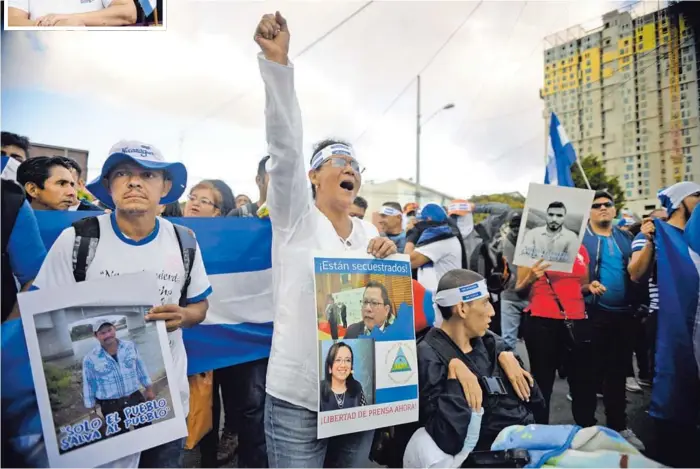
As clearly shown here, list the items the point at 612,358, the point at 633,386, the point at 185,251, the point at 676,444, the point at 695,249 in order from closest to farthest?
the point at 185,251 < the point at 676,444 < the point at 695,249 < the point at 612,358 < the point at 633,386

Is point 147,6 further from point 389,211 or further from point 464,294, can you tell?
point 389,211

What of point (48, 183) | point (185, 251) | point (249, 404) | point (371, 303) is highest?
point (48, 183)

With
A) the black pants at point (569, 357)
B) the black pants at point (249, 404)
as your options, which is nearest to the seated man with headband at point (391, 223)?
the black pants at point (569, 357)

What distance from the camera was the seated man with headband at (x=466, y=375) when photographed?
1.77m

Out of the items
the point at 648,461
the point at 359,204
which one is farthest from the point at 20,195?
the point at 648,461

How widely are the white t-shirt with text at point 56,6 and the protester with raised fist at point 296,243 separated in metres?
0.61

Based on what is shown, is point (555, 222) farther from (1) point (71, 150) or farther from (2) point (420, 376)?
(1) point (71, 150)

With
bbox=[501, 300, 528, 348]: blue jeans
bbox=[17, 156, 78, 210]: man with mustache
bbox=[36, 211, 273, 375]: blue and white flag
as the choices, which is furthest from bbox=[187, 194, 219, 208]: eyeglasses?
bbox=[501, 300, 528, 348]: blue jeans

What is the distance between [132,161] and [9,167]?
13.4 inches

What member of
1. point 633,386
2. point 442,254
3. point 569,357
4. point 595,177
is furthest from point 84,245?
point 633,386

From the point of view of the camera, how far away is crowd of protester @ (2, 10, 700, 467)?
1.41 meters

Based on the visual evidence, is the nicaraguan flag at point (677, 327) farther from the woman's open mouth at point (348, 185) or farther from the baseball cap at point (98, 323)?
the baseball cap at point (98, 323)

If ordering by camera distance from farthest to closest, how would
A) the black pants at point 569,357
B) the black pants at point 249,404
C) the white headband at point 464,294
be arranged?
the black pants at point 569,357 → the black pants at point 249,404 → the white headband at point 464,294

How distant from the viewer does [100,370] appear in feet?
4.63
